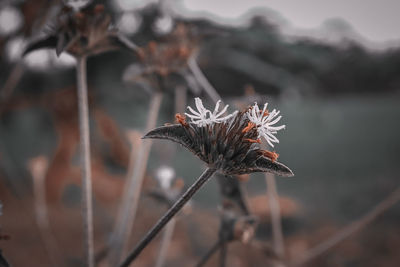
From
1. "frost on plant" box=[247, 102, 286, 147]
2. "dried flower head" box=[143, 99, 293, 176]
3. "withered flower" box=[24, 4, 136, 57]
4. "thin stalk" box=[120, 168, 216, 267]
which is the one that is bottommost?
"thin stalk" box=[120, 168, 216, 267]

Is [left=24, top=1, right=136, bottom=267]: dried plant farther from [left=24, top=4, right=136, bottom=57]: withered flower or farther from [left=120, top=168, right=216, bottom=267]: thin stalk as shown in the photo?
[left=120, top=168, right=216, bottom=267]: thin stalk

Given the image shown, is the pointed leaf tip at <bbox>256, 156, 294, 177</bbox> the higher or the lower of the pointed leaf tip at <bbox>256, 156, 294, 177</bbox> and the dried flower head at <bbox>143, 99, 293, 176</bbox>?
the lower

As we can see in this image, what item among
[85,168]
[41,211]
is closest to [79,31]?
[85,168]

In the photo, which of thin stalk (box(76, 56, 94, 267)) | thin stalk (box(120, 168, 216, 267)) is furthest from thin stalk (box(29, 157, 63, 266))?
thin stalk (box(120, 168, 216, 267))

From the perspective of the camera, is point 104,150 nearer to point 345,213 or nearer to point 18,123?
point 18,123

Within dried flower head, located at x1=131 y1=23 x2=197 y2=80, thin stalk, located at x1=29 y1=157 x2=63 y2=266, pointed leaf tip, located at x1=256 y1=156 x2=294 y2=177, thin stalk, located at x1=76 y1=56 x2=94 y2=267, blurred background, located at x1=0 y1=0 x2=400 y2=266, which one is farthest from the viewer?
blurred background, located at x1=0 y1=0 x2=400 y2=266

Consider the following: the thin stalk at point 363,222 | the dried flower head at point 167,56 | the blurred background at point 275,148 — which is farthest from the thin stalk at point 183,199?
the blurred background at point 275,148
